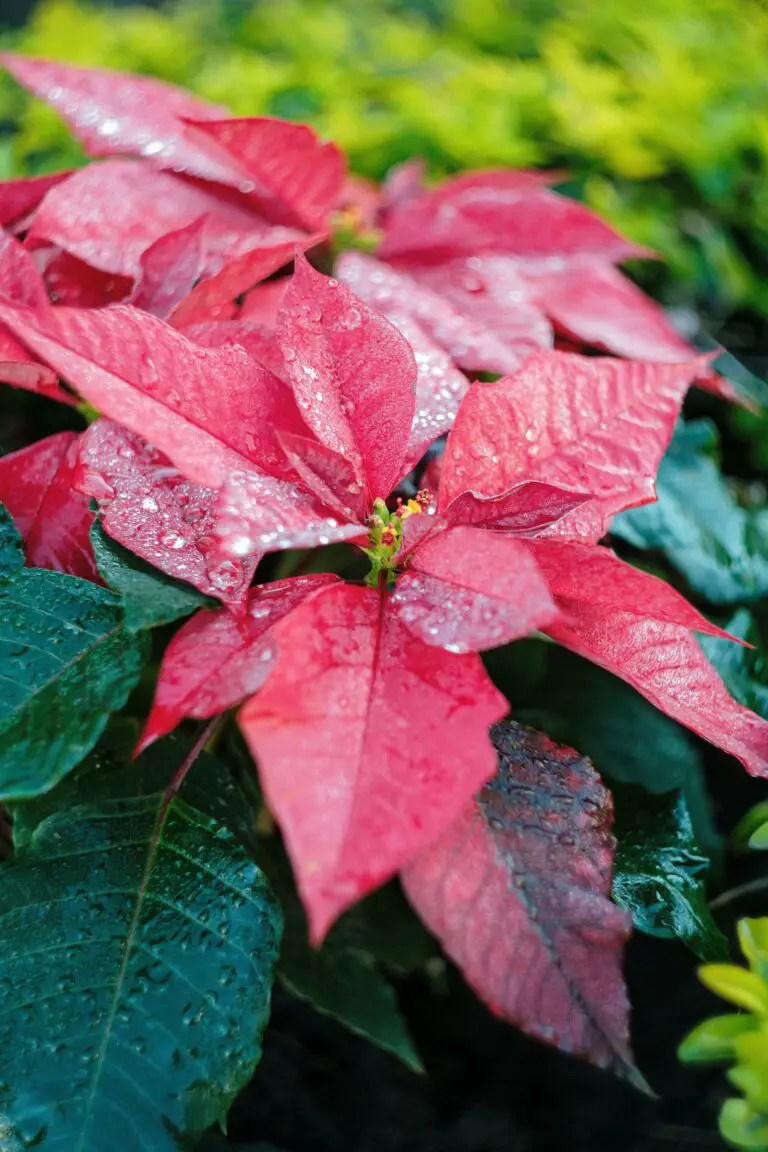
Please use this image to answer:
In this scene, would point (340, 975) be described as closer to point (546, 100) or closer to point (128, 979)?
point (128, 979)

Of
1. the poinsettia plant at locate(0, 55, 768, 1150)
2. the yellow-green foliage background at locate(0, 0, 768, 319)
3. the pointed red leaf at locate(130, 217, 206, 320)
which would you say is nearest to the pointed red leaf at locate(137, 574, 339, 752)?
the poinsettia plant at locate(0, 55, 768, 1150)

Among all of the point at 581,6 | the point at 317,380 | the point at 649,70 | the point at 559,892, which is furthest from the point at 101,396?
the point at 581,6

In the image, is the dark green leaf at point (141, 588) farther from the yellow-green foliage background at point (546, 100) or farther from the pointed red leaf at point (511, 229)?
the yellow-green foliage background at point (546, 100)

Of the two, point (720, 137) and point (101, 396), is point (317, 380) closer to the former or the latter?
point (101, 396)

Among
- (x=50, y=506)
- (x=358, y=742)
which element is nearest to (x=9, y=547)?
(x=50, y=506)

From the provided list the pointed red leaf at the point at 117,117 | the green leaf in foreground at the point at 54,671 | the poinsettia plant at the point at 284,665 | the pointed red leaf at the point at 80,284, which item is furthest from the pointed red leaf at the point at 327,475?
the pointed red leaf at the point at 117,117

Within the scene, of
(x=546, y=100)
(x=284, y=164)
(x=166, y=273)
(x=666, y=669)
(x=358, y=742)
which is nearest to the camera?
(x=358, y=742)

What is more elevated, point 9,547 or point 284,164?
point 284,164

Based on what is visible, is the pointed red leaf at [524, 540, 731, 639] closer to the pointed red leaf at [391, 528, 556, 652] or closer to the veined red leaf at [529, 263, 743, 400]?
the pointed red leaf at [391, 528, 556, 652]
